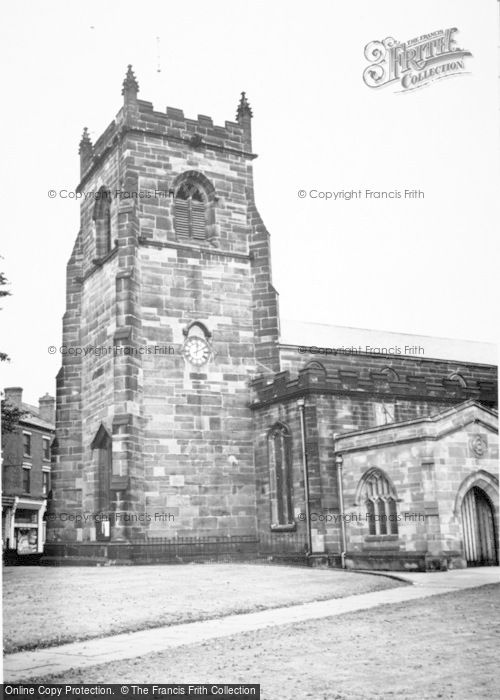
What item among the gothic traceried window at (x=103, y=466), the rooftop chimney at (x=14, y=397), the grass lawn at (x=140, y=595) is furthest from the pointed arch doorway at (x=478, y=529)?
the rooftop chimney at (x=14, y=397)

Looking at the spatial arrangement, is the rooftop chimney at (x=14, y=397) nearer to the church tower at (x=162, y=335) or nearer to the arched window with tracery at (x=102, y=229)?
the church tower at (x=162, y=335)

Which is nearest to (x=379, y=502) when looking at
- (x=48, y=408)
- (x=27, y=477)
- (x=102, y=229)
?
(x=102, y=229)

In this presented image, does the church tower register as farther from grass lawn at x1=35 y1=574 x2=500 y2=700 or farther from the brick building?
the brick building

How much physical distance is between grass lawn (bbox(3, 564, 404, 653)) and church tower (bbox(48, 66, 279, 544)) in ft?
13.5

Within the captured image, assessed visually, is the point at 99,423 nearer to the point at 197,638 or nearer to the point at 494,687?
the point at 197,638

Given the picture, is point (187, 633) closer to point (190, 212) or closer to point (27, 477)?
point (190, 212)

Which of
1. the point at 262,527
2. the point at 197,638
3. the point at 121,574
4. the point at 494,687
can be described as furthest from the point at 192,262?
the point at 494,687

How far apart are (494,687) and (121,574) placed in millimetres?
9705

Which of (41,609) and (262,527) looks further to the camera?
(262,527)

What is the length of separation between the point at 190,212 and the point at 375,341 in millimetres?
9013

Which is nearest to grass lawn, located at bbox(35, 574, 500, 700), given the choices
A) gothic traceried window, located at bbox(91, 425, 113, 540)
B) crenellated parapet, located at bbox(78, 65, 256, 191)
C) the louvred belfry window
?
gothic traceried window, located at bbox(91, 425, 113, 540)

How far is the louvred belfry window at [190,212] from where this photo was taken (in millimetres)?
23328

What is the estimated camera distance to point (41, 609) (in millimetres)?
11477

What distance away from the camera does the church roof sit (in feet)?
90.0
